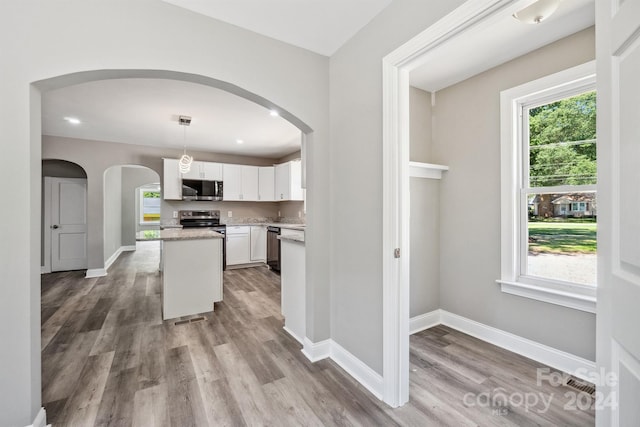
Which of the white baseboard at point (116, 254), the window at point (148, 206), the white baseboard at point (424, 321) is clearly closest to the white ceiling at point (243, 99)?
the white baseboard at point (424, 321)

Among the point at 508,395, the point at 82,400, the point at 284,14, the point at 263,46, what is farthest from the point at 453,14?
the point at 82,400

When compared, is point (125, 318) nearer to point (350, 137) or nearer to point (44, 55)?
point (44, 55)

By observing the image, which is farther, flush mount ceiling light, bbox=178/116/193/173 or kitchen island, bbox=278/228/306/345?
flush mount ceiling light, bbox=178/116/193/173

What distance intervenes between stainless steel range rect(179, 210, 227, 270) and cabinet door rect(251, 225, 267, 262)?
0.61 m

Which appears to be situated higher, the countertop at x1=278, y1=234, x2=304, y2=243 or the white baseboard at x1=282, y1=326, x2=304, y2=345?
the countertop at x1=278, y1=234, x2=304, y2=243

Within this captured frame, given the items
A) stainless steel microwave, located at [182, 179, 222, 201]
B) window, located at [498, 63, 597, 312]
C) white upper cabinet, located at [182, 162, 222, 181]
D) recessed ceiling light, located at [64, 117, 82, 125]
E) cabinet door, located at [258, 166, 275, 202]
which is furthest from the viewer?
cabinet door, located at [258, 166, 275, 202]

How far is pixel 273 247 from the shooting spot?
5.84 metres

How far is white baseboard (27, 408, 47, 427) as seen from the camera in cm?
146

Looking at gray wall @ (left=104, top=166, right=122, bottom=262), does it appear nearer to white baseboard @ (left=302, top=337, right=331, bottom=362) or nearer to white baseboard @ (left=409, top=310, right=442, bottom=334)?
white baseboard @ (left=302, top=337, right=331, bottom=362)

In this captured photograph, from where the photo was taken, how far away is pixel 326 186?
92.8 inches

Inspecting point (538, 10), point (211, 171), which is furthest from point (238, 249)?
point (538, 10)

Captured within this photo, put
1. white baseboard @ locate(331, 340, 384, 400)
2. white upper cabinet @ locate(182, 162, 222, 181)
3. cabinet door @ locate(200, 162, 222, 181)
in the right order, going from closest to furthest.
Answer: white baseboard @ locate(331, 340, 384, 400) < white upper cabinet @ locate(182, 162, 222, 181) < cabinet door @ locate(200, 162, 222, 181)

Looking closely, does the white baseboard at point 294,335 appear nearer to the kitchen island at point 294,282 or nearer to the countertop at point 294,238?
the kitchen island at point 294,282

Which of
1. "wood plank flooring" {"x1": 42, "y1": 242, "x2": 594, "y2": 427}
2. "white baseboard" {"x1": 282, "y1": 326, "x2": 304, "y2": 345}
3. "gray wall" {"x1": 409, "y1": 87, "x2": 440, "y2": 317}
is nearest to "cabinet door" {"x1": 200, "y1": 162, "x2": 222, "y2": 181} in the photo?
"wood plank flooring" {"x1": 42, "y1": 242, "x2": 594, "y2": 427}
